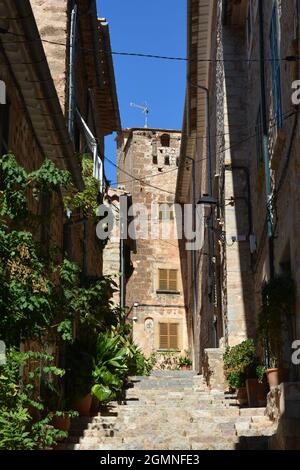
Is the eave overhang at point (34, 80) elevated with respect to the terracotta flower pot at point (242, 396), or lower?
elevated

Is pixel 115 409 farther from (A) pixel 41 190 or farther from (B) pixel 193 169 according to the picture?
(B) pixel 193 169

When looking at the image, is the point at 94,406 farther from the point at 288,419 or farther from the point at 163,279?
the point at 163,279

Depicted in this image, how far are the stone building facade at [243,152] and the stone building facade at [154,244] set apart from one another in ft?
23.8

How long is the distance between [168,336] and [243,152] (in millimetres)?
18493

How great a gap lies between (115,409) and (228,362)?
7.95 ft

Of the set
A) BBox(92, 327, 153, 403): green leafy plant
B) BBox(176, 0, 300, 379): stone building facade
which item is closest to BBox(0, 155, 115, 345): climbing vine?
BBox(176, 0, 300, 379): stone building facade

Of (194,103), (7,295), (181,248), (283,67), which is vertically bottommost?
(7,295)

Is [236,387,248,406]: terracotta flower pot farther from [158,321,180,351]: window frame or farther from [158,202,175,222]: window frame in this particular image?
[158,202,175,222]: window frame

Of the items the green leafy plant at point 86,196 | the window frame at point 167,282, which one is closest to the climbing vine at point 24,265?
the green leafy plant at point 86,196

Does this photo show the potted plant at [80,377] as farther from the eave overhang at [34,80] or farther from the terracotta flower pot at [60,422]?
the eave overhang at [34,80]

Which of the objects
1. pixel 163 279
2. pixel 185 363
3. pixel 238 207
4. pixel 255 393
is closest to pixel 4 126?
Answer: pixel 255 393

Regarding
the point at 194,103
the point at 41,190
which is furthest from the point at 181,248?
the point at 41,190

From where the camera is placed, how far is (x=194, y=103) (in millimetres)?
26969

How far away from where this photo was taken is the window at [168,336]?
115ft
